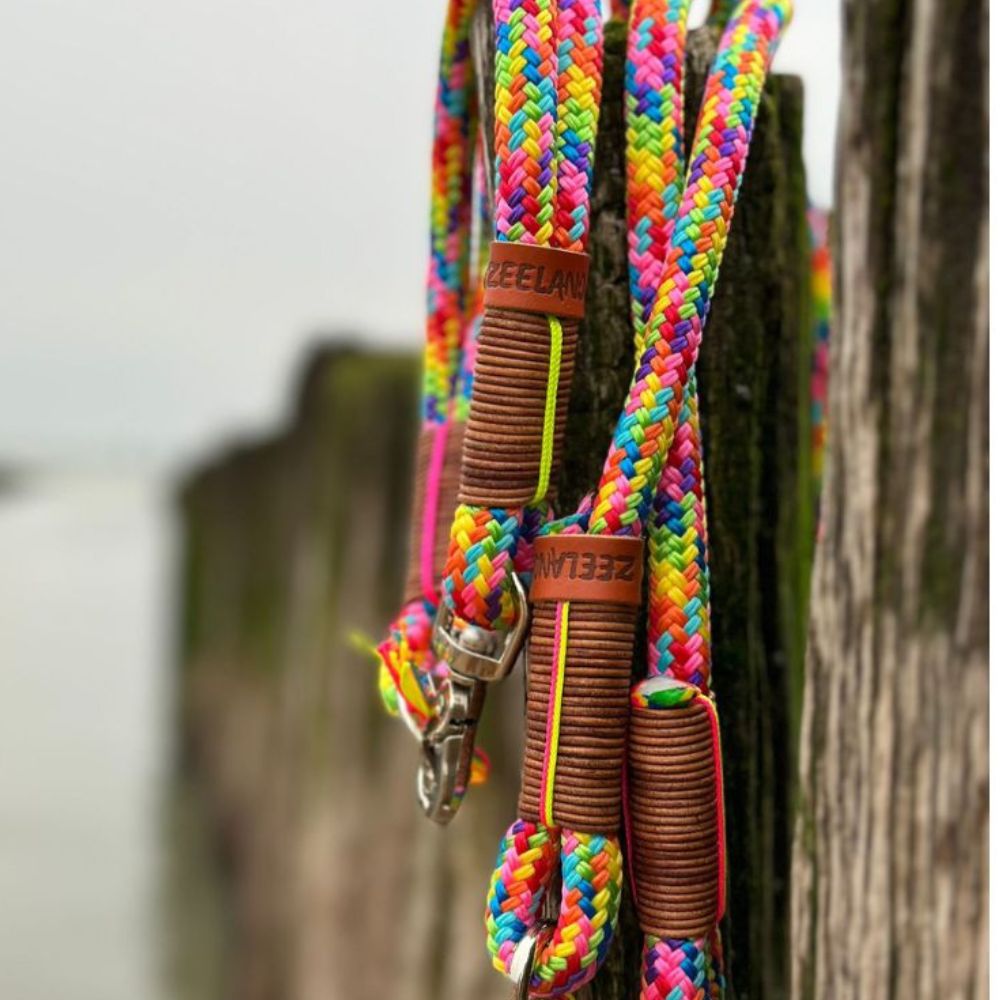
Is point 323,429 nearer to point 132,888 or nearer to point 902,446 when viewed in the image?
point 902,446

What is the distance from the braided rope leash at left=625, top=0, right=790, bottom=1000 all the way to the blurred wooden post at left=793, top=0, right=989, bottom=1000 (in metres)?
0.08

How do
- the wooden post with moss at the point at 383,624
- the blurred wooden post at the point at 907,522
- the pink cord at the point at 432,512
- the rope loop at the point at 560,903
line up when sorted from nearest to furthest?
the blurred wooden post at the point at 907,522 < the rope loop at the point at 560,903 < the wooden post with moss at the point at 383,624 < the pink cord at the point at 432,512

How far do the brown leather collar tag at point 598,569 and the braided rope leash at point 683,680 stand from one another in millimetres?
24

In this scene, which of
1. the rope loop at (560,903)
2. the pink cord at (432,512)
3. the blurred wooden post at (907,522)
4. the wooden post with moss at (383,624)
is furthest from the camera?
the pink cord at (432,512)

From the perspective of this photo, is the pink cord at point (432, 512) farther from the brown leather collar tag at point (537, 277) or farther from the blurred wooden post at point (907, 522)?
the blurred wooden post at point (907, 522)

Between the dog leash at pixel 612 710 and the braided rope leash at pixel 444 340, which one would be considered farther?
the braided rope leash at pixel 444 340

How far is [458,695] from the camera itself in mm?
718

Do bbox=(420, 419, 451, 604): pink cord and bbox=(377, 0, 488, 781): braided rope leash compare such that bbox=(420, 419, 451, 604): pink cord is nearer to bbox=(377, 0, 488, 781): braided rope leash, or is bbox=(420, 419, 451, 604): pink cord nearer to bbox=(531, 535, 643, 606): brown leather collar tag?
bbox=(377, 0, 488, 781): braided rope leash

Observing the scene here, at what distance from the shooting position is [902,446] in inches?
20.8

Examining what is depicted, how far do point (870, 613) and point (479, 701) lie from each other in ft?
0.84

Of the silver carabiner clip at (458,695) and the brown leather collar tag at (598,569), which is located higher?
the brown leather collar tag at (598,569)

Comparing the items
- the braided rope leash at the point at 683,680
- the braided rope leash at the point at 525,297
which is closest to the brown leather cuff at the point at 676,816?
the braided rope leash at the point at 683,680

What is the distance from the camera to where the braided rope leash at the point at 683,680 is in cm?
65

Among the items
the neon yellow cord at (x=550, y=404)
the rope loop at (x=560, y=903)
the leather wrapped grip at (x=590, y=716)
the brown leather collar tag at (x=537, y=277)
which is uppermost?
the brown leather collar tag at (x=537, y=277)
